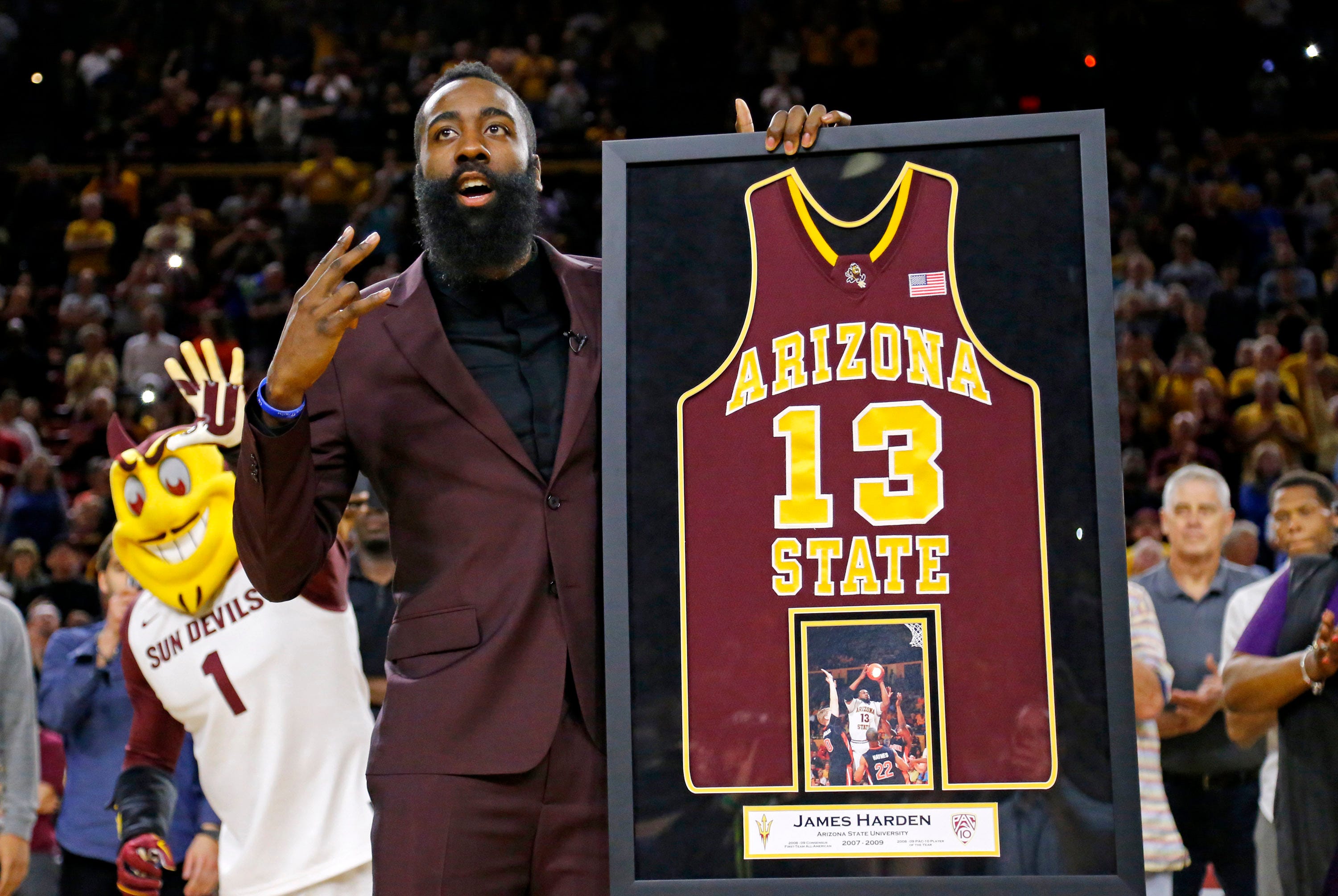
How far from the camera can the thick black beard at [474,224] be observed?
2398mm

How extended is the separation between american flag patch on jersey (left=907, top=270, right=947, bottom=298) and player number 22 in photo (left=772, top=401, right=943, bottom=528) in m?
0.16

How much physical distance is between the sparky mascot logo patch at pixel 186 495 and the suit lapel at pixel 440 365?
5.95ft

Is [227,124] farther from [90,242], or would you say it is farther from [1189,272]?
[1189,272]

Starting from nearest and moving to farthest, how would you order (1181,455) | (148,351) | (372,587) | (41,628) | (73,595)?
(372,587), (41,628), (73,595), (1181,455), (148,351)

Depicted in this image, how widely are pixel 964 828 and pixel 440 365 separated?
3.35 feet

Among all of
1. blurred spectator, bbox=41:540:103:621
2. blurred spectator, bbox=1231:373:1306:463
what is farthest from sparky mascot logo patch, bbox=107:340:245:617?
blurred spectator, bbox=1231:373:1306:463

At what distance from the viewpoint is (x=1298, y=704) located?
4465 mm

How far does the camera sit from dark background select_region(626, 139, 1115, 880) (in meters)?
2.06

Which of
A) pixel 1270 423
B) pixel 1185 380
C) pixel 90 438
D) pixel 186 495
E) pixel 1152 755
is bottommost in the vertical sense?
pixel 1152 755

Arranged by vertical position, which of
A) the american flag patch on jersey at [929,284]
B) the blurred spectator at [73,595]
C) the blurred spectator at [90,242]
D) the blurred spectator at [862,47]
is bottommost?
the blurred spectator at [73,595]

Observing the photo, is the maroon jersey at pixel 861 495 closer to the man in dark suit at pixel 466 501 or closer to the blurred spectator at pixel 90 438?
the man in dark suit at pixel 466 501

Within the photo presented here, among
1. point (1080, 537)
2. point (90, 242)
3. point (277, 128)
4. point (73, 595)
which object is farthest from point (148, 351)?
point (1080, 537)

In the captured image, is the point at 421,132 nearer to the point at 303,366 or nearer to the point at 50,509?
the point at 303,366

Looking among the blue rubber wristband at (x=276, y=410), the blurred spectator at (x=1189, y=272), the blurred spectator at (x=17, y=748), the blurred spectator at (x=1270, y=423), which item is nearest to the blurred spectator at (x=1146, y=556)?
the blurred spectator at (x=1270, y=423)
